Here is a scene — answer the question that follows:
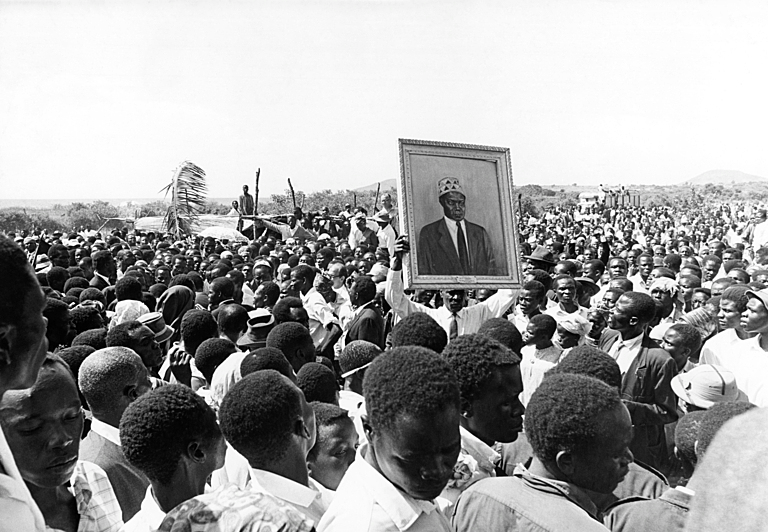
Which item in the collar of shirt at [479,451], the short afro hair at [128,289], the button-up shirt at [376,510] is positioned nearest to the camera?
the button-up shirt at [376,510]

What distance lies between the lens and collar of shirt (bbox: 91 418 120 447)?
3.39 metres

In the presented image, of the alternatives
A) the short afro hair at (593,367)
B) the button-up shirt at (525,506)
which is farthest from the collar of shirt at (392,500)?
the short afro hair at (593,367)

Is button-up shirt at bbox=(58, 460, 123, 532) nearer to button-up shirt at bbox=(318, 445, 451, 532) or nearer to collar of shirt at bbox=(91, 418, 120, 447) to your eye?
collar of shirt at bbox=(91, 418, 120, 447)

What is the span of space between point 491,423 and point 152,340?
9.61 feet

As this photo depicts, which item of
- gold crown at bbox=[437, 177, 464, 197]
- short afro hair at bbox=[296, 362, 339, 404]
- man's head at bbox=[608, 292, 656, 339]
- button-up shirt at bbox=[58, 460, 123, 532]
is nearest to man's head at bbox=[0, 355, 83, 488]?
button-up shirt at bbox=[58, 460, 123, 532]

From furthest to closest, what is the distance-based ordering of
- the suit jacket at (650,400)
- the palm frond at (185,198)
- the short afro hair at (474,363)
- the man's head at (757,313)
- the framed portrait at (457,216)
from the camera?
the palm frond at (185,198) < the framed portrait at (457,216) < the man's head at (757,313) < the suit jacket at (650,400) < the short afro hair at (474,363)

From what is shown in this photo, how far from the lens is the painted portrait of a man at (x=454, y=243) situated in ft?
21.3

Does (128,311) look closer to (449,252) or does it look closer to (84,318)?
(84,318)

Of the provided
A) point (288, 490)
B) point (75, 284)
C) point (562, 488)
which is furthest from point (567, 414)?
point (75, 284)

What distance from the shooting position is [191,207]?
70.0 feet

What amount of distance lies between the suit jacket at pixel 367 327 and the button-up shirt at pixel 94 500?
170 inches

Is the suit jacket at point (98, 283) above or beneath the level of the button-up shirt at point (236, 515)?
above

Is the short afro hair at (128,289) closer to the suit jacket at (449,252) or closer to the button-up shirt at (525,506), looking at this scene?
the suit jacket at (449,252)

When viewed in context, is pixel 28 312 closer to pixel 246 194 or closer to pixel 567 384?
pixel 567 384
